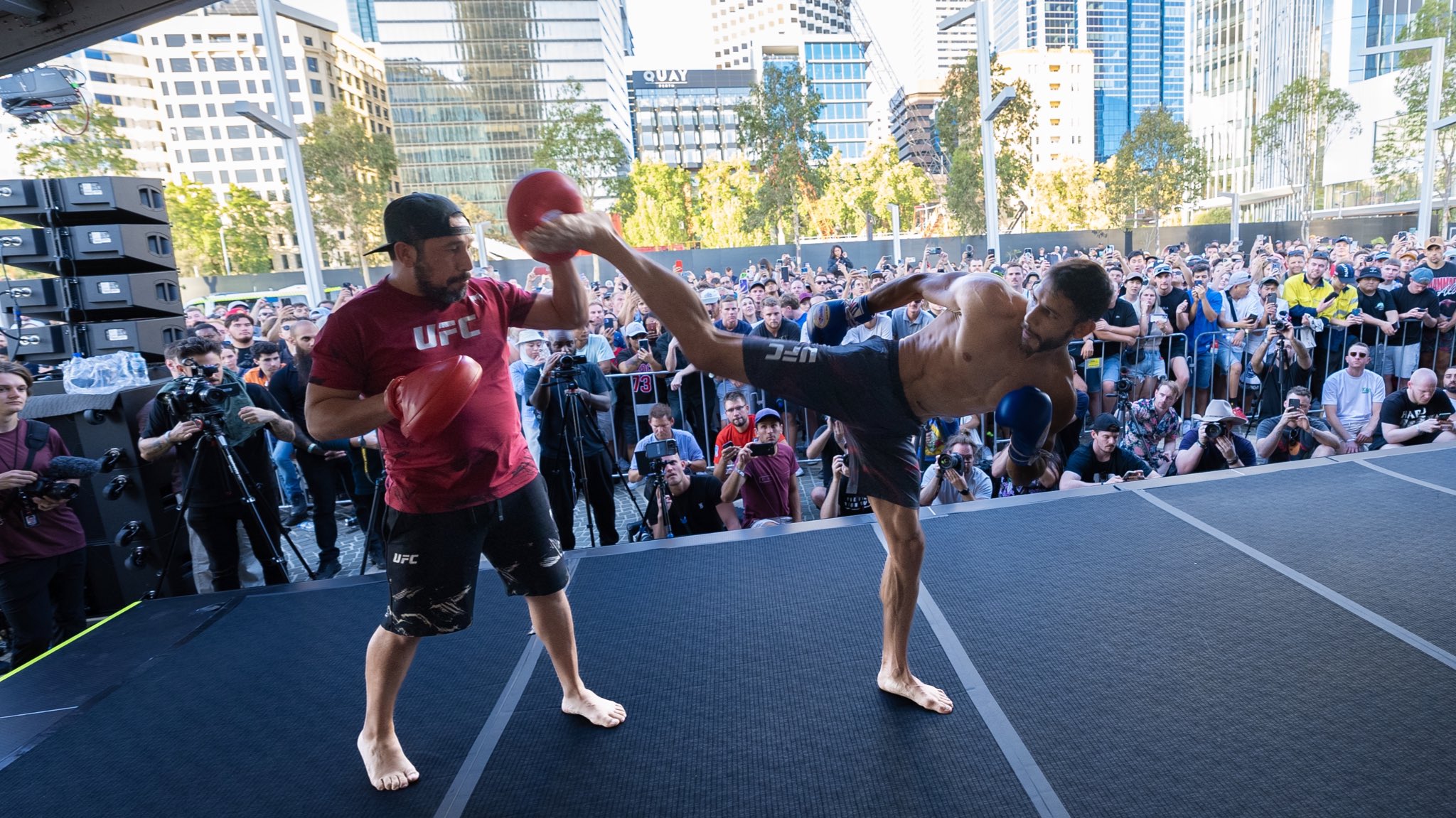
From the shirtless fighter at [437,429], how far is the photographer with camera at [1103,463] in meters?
3.87

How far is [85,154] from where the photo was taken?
2411 centimetres

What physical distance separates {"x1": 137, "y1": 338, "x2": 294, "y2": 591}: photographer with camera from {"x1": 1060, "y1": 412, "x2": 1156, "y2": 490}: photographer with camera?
5015mm

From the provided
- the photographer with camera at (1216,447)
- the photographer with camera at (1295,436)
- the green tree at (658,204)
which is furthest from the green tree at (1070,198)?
the photographer with camera at (1216,447)

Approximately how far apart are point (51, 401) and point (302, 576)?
5.80ft

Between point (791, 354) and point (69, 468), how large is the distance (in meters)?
3.72

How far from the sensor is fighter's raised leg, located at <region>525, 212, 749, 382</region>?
208 cm

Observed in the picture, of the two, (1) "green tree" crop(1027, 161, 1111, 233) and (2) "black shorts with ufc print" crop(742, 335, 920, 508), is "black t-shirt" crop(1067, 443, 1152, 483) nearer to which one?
(2) "black shorts with ufc print" crop(742, 335, 920, 508)

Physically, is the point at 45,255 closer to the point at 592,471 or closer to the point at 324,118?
the point at 592,471

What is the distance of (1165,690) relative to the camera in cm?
248

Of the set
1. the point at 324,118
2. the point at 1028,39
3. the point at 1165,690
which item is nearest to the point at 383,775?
the point at 1165,690

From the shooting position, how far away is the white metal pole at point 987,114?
34.8 ft

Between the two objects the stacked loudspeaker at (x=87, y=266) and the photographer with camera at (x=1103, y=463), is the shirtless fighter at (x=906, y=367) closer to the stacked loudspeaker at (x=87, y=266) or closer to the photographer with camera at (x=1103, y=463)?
the photographer with camera at (x=1103, y=463)

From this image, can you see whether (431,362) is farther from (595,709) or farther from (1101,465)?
(1101,465)

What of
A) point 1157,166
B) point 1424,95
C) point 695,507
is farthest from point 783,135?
point 695,507
